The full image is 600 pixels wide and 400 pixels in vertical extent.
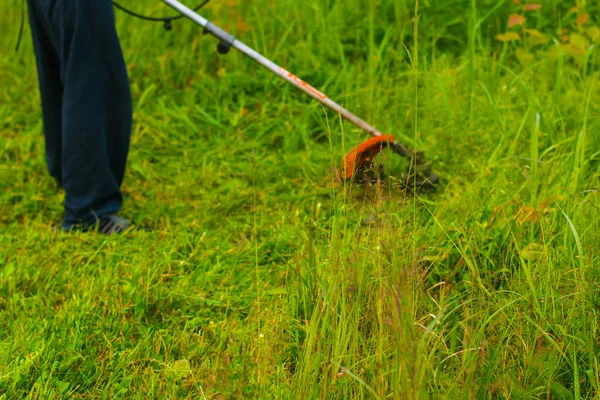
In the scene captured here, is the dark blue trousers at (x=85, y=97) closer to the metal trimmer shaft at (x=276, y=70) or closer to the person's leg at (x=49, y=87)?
the person's leg at (x=49, y=87)

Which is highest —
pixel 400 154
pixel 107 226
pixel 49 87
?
pixel 49 87

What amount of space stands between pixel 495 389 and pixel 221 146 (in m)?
2.42

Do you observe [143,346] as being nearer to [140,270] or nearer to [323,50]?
[140,270]

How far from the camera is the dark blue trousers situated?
126 inches

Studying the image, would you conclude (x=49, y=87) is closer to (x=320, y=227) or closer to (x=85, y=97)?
(x=85, y=97)

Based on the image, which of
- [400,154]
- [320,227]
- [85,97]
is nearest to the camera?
[320,227]

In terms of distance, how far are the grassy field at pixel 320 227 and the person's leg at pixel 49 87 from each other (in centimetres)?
22

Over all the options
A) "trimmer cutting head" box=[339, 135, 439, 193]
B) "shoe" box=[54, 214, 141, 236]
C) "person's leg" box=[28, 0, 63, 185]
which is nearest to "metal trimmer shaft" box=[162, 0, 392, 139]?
"trimmer cutting head" box=[339, 135, 439, 193]

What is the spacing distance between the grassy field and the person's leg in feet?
0.73

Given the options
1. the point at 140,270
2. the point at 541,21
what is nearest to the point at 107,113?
the point at 140,270

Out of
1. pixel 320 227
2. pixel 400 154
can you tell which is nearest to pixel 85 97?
pixel 320 227

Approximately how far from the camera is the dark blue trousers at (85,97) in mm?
3197

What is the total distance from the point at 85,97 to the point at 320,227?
3.77 feet

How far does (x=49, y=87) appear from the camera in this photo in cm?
349
